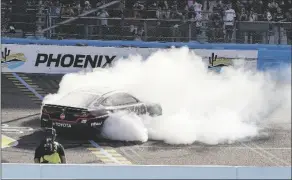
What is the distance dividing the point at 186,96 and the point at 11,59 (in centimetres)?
415

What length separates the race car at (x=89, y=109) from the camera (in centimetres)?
1037

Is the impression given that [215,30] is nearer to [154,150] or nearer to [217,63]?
[217,63]

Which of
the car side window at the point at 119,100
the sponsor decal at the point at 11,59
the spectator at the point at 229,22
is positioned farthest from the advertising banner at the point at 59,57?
the car side window at the point at 119,100

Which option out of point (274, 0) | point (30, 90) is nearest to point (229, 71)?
point (274, 0)

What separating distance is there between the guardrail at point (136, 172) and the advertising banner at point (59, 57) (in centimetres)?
980

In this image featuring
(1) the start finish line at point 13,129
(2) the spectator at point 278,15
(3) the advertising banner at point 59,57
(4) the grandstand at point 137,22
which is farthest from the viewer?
(2) the spectator at point 278,15

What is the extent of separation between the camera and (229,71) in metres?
14.4

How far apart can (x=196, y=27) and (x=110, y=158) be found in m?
6.04

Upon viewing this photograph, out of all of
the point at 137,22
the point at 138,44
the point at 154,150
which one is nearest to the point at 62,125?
the point at 154,150

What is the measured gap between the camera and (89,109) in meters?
10.5

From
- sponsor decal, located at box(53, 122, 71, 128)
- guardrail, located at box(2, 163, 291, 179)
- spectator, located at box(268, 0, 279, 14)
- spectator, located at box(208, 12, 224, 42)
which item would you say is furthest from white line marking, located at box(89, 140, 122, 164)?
spectator, located at box(268, 0, 279, 14)

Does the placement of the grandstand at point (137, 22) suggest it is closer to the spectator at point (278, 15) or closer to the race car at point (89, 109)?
the spectator at point (278, 15)

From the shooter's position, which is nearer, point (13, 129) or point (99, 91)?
point (99, 91)

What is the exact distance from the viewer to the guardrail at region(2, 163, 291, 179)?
14.6 ft
